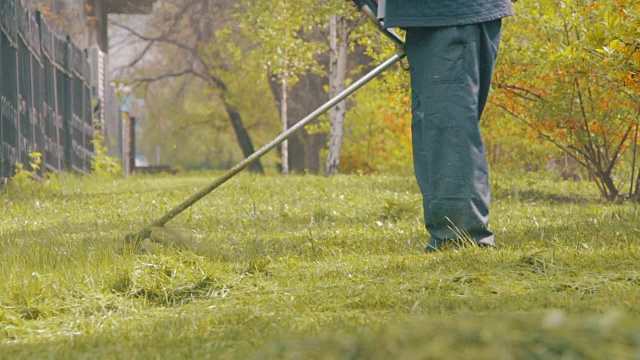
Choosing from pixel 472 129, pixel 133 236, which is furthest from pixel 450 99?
pixel 133 236

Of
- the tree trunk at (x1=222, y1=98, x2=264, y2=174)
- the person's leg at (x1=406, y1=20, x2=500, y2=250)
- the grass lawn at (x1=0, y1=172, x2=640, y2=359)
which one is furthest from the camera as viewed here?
the tree trunk at (x1=222, y1=98, x2=264, y2=174)

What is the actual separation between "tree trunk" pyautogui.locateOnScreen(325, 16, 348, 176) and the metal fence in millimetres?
4210

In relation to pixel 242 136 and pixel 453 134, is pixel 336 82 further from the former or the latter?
pixel 453 134

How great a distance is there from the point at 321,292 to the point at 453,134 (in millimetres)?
1348

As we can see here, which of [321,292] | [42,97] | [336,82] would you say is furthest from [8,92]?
[336,82]

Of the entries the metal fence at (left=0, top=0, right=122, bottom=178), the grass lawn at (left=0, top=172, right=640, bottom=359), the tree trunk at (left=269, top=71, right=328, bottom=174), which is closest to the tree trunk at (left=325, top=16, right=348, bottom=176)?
Result: the metal fence at (left=0, top=0, right=122, bottom=178)

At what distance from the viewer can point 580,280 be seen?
3.04 metres

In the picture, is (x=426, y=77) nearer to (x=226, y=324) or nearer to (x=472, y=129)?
(x=472, y=129)

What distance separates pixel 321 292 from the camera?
309 cm

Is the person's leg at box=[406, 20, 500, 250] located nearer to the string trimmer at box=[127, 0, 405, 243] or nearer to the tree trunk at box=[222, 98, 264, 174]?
the string trimmer at box=[127, 0, 405, 243]

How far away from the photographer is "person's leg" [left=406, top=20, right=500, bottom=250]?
4152 mm

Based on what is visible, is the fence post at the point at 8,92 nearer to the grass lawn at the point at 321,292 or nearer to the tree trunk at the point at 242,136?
the grass lawn at the point at 321,292

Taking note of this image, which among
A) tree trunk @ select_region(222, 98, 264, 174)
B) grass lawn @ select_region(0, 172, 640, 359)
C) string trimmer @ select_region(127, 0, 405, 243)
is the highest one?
string trimmer @ select_region(127, 0, 405, 243)

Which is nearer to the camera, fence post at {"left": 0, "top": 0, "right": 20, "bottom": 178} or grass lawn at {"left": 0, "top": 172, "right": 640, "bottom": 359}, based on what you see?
grass lawn at {"left": 0, "top": 172, "right": 640, "bottom": 359}
